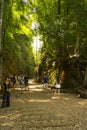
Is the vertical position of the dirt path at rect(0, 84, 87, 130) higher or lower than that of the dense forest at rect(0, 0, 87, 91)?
lower

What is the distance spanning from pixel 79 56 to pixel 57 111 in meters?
17.0

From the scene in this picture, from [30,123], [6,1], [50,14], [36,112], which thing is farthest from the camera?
[50,14]

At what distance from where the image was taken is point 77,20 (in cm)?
3023

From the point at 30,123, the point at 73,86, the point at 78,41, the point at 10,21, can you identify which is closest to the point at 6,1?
the point at 10,21

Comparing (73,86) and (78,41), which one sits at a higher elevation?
A: (78,41)

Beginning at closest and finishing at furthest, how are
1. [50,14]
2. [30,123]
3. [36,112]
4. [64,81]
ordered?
[30,123]
[36,112]
[64,81]
[50,14]

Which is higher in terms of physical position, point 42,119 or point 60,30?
point 60,30

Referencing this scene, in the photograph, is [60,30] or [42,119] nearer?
[42,119]

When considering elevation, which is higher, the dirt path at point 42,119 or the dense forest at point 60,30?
the dense forest at point 60,30

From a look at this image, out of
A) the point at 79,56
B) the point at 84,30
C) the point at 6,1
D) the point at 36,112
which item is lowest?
the point at 36,112

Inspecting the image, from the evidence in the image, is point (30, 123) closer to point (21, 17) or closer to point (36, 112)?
point (36, 112)

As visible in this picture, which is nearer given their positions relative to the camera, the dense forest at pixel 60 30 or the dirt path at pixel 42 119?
the dirt path at pixel 42 119

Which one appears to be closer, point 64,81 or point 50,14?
point 64,81

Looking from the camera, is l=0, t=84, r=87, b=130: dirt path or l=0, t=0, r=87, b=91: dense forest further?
l=0, t=0, r=87, b=91: dense forest
